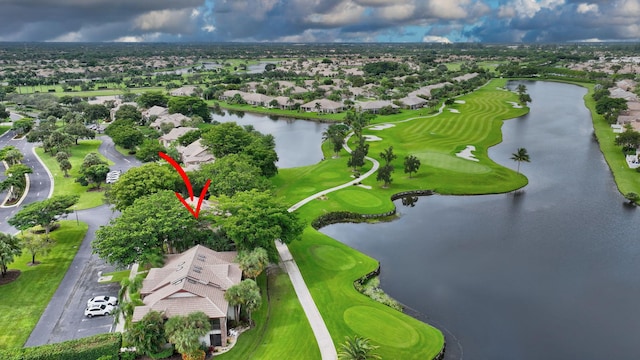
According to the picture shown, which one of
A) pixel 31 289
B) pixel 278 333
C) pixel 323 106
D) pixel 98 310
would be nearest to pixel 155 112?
pixel 323 106

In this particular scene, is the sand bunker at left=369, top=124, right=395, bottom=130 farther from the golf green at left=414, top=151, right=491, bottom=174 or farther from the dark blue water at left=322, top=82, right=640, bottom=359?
the dark blue water at left=322, top=82, right=640, bottom=359

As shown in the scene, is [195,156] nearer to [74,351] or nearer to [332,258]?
[332,258]

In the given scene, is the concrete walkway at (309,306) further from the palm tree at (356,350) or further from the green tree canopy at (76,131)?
the green tree canopy at (76,131)

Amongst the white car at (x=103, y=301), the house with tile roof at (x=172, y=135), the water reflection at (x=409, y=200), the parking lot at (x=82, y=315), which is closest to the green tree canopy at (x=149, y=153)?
the house with tile roof at (x=172, y=135)

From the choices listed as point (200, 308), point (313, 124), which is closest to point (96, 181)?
point (200, 308)

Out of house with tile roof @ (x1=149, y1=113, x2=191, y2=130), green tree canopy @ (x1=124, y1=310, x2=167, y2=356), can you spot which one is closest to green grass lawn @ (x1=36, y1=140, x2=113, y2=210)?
house with tile roof @ (x1=149, y1=113, x2=191, y2=130)
